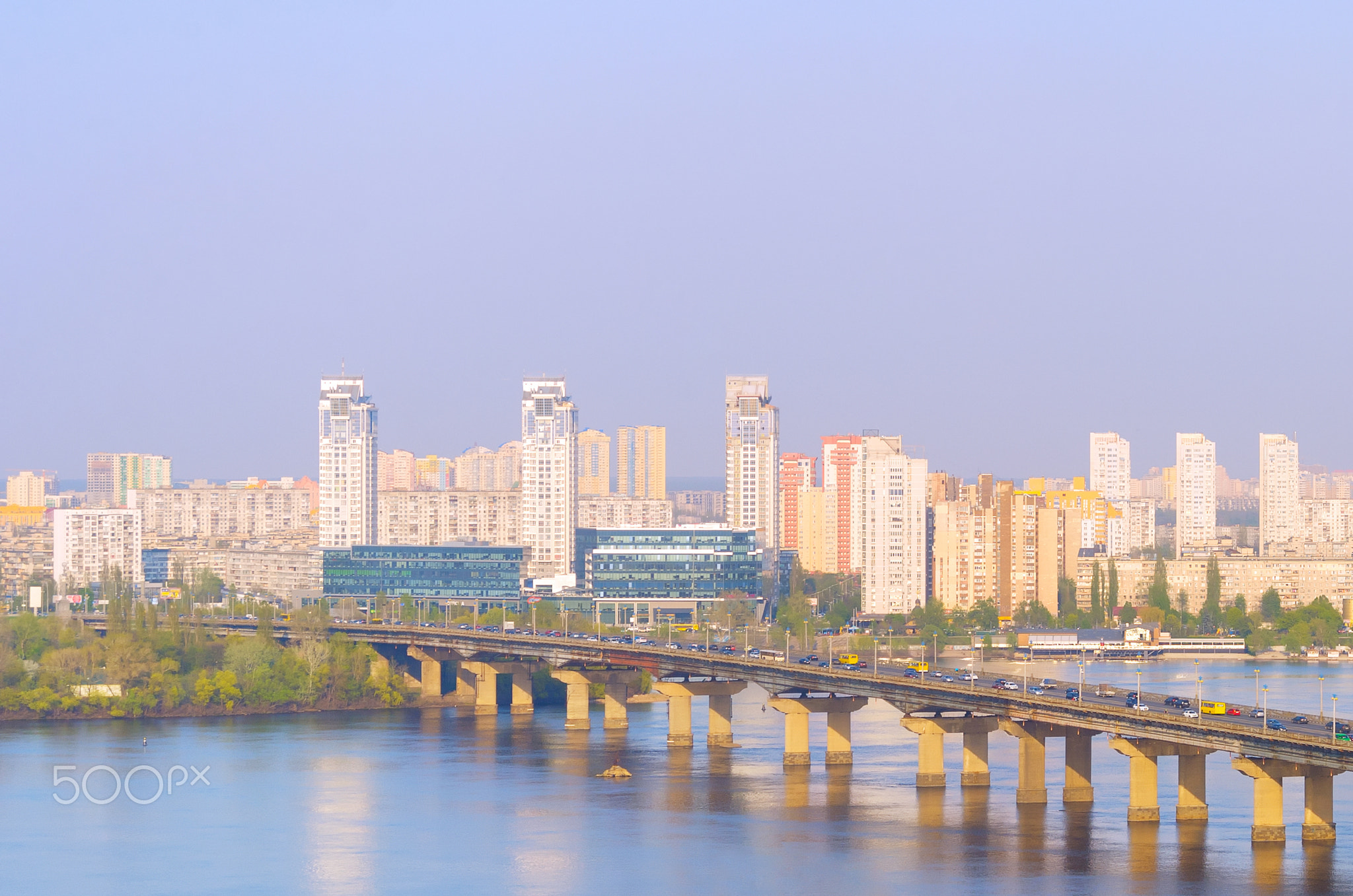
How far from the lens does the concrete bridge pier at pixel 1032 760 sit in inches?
1145

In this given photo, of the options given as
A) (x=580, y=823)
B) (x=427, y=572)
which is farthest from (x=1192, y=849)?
(x=427, y=572)

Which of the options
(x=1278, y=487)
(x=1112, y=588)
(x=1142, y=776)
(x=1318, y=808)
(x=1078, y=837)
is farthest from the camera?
(x=1278, y=487)

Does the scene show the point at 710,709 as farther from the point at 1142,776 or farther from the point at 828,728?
the point at 1142,776

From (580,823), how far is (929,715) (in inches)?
247

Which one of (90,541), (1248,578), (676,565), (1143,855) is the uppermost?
(90,541)

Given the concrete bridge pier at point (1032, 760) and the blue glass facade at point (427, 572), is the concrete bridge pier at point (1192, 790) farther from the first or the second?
the blue glass facade at point (427, 572)

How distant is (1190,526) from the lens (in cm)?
10275

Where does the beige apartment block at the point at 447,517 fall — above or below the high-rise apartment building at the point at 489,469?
below

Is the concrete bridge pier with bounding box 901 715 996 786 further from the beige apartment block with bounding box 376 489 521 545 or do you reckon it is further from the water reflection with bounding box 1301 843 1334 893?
the beige apartment block with bounding box 376 489 521 545

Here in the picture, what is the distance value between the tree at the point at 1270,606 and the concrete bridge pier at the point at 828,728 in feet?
135

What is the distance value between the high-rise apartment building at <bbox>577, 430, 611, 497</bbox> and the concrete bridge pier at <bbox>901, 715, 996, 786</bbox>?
3715 inches

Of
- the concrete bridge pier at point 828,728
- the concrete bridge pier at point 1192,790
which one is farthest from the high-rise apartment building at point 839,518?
the concrete bridge pier at point 1192,790

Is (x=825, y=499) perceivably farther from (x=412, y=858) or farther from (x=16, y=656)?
(x=412, y=858)

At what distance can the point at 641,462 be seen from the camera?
131500mm
